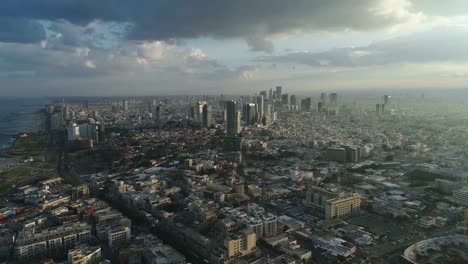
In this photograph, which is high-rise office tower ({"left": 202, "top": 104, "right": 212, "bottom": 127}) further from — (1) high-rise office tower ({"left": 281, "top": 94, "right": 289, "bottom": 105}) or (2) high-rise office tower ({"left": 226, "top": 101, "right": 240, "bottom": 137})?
(1) high-rise office tower ({"left": 281, "top": 94, "right": 289, "bottom": 105})

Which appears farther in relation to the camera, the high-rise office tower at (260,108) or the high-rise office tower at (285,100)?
the high-rise office tower at (285,100)

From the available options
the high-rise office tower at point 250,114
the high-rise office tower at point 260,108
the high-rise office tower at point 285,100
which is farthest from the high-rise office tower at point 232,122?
the high-rise office tower at point 285,100

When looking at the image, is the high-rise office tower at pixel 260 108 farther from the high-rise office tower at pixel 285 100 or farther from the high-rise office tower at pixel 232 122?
the high-rise office tower at pixel 285 100

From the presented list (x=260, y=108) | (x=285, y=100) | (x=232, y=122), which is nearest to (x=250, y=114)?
(x=260, y=108)

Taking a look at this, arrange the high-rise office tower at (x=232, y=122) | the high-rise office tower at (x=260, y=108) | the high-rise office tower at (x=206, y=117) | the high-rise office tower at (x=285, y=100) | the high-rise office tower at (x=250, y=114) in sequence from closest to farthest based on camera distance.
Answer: the high-rise office tower at (x=232, y=122) < the high-rise office tower at (x=206, y=117) < the high-rise office tower at (x=250, y=114) < the high-rise office tower at (x=260, y=108) < the high-rise office tower at (x=285, y=100)

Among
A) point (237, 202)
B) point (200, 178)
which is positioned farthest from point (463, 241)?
point (200, 178)

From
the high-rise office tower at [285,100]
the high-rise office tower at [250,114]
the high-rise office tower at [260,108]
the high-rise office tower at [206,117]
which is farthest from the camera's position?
the high-rise office tower at [285,100]

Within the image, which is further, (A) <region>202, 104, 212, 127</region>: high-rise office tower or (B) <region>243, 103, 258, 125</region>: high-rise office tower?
(B) <region>243, 103, 258, 125</region>: high-rise office tower

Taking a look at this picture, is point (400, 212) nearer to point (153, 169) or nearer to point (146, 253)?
point (146, 253)

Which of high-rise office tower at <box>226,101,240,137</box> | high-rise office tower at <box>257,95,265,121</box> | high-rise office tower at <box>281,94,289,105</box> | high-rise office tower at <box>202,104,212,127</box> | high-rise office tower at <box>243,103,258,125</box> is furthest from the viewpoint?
high-rise office tower at <box>281,94,289,105</box>

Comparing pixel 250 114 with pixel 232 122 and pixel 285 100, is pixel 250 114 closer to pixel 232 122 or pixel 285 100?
pixel 232 122

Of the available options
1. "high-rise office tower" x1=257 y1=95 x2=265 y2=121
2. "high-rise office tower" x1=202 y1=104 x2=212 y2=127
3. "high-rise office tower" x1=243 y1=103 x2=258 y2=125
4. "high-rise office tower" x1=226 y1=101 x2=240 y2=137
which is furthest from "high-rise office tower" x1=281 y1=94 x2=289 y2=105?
"high-rise office tower" x1=226 y1=101 x2=240 y2=137
